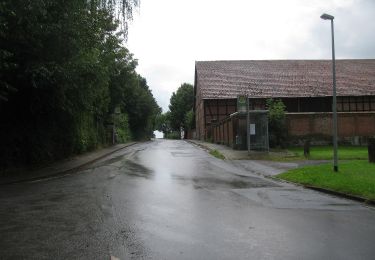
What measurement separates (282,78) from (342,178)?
4240cm

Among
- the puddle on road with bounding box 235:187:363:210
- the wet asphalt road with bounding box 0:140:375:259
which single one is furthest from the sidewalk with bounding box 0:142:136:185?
the puddle on road with bounding box 235:187:363:210

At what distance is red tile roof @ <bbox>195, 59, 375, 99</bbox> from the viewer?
5422 centimetres

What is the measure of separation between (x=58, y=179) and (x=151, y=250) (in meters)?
11.4

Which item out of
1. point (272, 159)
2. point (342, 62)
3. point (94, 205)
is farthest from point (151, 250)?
point (342, 62)

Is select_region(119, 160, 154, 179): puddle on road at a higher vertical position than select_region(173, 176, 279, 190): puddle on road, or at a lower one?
higher

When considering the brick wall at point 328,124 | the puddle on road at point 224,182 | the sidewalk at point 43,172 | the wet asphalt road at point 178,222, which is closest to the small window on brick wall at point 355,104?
the brick wall at point 328,124

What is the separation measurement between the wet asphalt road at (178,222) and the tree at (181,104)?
8752 centimetres

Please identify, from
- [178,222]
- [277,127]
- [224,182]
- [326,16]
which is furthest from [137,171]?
[277,127]

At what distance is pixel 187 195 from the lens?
13.0m

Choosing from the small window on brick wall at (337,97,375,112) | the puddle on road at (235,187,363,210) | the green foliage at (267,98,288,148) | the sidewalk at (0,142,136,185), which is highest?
the small window on brick wall at (337,97,375,112)

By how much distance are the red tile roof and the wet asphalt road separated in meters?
40.0

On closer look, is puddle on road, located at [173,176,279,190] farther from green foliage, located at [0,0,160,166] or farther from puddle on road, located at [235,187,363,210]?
green foliage, located at [0,0,160,166]

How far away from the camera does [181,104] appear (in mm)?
103812

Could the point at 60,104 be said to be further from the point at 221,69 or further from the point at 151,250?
the point at 221,69
